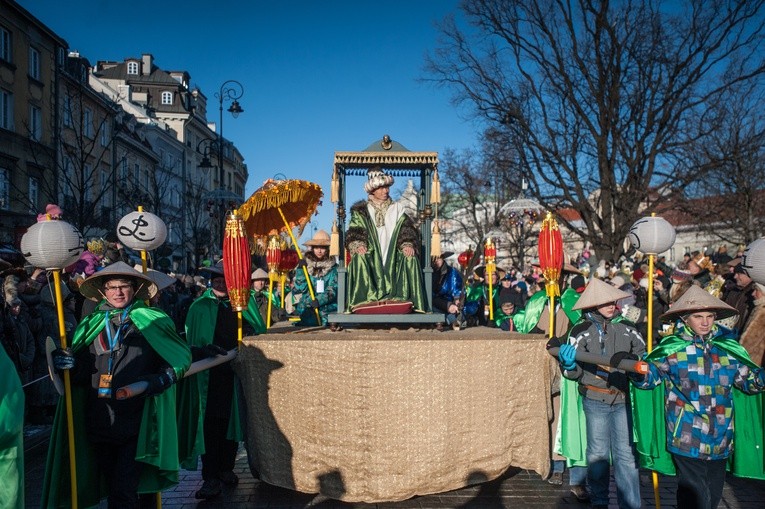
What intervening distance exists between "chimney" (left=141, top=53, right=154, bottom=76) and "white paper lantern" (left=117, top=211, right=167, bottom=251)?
5553 cm

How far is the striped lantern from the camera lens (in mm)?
6656

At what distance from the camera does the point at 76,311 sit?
1050 cm

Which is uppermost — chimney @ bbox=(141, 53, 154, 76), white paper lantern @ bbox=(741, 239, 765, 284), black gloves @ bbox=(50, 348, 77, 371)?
chimney @ bbox=(141, 53, 154, 76)

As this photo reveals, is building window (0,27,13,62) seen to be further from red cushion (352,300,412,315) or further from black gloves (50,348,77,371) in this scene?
black gloves (50,348,77,371)

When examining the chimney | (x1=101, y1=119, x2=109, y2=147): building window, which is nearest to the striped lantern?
(x1=101, y1=119, x2=109, y2=147): building window

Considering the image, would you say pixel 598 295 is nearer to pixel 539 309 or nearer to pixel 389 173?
pixel 539 309

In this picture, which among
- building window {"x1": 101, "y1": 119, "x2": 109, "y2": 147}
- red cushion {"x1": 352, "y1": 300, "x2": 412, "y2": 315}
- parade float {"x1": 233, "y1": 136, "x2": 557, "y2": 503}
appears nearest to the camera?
parade float {"x1": 233, "y1": 136, "x2": 557, "y2": 503}

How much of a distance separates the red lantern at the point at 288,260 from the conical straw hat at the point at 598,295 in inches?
211

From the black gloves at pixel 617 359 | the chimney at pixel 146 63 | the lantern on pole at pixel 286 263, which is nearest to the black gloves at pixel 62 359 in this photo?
the black gloves at pixel 617 359

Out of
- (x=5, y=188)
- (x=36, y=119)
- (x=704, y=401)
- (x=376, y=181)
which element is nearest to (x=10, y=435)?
(x=704, y=401)

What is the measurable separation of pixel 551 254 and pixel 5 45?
26.9m

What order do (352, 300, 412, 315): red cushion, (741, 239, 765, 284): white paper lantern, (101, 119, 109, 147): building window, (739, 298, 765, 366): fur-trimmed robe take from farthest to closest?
1. (101, 119, 109, 147): building window
2. (352, 300, 412, 315): red cushion
3. (739, 298, 765, 366): fur-trimmed robe
4. (741, 239, 765, 284): white paper lantern

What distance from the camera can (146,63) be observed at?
57.8 meters

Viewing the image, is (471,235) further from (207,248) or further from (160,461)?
(160,461)
